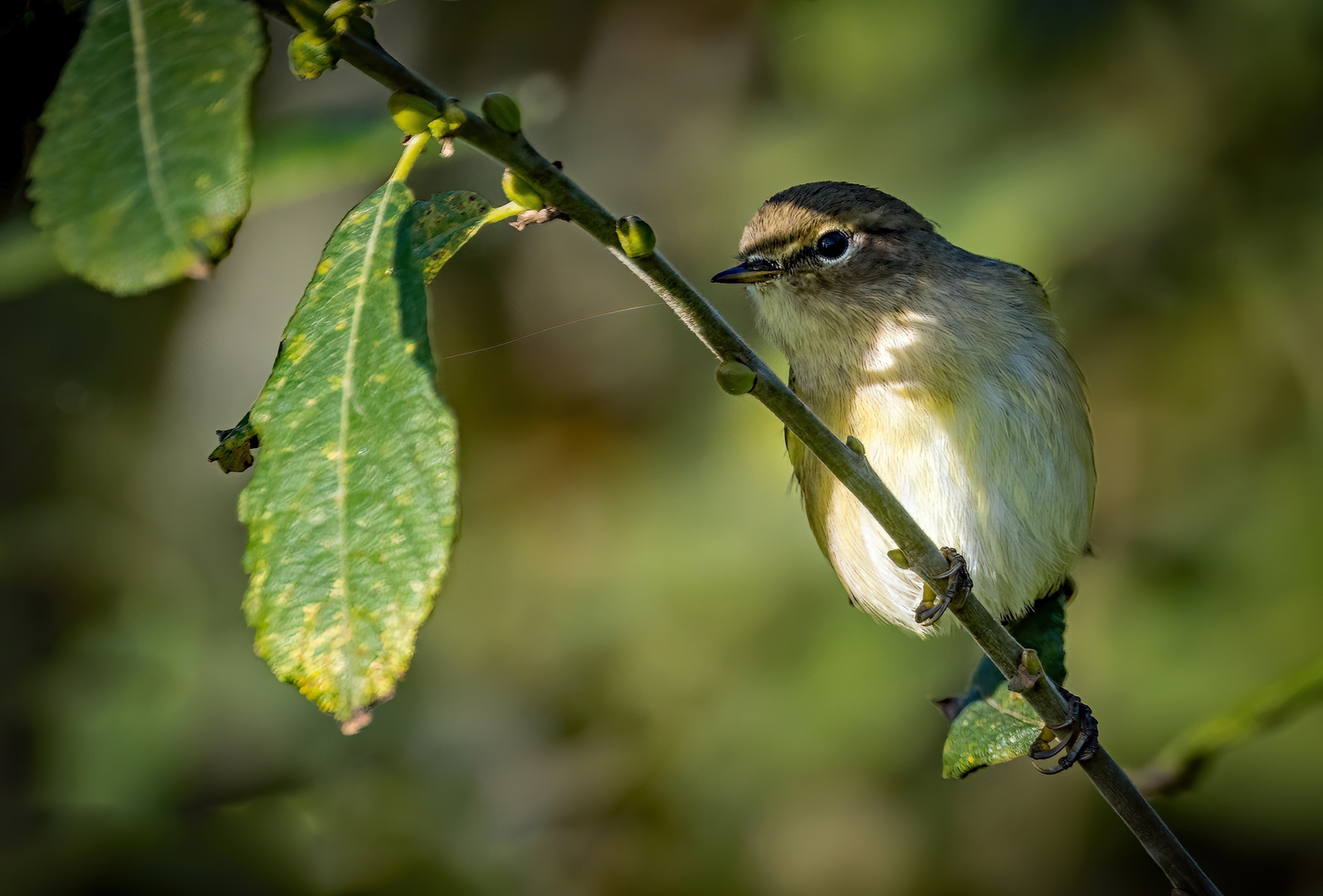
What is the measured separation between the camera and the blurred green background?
275 centimetres

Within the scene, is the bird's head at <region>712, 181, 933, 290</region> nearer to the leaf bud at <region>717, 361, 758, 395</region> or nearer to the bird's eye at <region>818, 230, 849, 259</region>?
the bird's eye at <region>818, 230, 849, 259</region>

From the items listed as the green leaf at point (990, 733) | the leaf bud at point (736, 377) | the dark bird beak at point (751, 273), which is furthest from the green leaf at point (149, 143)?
the dark bird beak at point (751, 273)

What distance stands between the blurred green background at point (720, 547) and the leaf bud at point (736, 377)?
5.47ft

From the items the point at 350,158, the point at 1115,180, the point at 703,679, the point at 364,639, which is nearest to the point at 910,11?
the point at 1115,180

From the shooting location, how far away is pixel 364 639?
2.65 ft

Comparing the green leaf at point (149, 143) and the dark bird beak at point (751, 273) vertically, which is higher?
the green leaf at point (149, 143)

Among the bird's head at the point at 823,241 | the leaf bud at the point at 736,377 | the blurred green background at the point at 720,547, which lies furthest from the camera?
the blurred green background at the point at 720,547

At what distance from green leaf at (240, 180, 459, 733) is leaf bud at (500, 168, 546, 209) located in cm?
10

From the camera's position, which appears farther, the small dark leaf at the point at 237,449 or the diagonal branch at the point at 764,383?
the small dark leaf at the point at 237,449

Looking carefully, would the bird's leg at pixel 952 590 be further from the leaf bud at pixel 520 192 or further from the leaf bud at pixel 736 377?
the leaf bud at pixel 520 192

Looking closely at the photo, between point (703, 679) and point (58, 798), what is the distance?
1.91 metres

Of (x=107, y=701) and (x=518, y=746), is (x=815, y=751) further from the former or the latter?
(x=107, y=701)

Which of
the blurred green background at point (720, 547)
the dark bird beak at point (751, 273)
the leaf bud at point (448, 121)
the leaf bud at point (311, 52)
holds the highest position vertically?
the leaf bud at point (311, 52)

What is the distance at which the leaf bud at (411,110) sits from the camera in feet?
2.57
